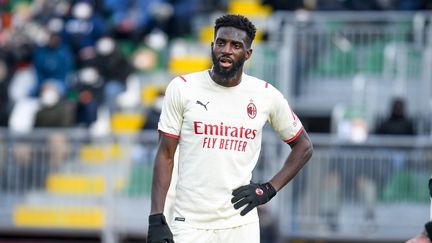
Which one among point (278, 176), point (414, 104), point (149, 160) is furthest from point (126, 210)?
point (278, 176)

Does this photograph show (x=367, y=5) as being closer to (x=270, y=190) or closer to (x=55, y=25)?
(x=55, y=25)

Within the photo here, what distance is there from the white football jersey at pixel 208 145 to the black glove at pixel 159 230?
23 centimetres

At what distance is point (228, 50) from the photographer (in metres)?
8.38

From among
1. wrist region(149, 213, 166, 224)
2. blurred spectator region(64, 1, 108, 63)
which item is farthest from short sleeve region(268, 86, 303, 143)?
blurred spectator region(64, 1, 108, 63)

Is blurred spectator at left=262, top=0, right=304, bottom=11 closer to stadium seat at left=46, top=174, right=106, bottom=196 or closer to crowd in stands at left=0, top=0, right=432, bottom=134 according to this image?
crowd in stands at left=0, top=0, right=432, bottom=134

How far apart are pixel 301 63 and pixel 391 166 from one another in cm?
297

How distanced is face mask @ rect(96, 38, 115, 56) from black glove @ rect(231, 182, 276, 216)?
11.8 m

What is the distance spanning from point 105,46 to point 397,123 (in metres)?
5.30

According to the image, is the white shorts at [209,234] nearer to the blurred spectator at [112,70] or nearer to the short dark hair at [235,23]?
the short dark hair at [235,23]

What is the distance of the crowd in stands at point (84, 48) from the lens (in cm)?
1955

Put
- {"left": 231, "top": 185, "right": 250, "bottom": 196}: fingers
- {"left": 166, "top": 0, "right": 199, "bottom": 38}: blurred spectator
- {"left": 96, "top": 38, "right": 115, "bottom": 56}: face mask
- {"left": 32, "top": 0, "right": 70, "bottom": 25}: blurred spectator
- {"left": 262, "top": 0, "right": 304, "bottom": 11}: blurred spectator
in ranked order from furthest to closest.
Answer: {"left": 32, "top": 0, "right": 70, "bottom": 25}: blurred spectator, {"left": 166, "top": 0, "right": 199, "bottom": 38}: blurred spectator, {"left": 96, "top": 38, "right": 115, "bottom": 56}: face mask, {"left": 262, "top": 0, "right": 304, "bottom": 11}: blurred spectator, {"left": 231, "top": 185, "right": 250, "bottom": 196}: fingers

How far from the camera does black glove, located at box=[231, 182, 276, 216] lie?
27.8 feet

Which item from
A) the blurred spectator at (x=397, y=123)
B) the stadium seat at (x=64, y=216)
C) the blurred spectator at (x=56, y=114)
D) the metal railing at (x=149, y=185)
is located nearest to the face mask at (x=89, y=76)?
the blurred spectator at (x=56, y=114)

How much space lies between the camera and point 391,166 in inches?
653
